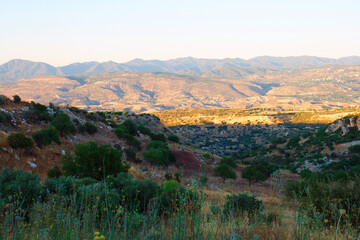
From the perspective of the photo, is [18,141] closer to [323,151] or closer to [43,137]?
[43,137]

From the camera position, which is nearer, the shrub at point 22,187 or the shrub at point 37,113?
the shrub at point 22,187

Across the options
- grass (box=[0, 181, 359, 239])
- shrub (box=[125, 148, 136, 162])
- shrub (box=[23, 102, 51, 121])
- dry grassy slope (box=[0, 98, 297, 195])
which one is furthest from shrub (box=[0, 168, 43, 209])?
shrub (box=[23, 102, 51, 121])

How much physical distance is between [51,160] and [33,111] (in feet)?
37.8

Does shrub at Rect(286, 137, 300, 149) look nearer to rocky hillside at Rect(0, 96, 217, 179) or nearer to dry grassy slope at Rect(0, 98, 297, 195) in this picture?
dry grassy slope at Rect(0, 98, 297, 195)

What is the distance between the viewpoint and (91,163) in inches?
576

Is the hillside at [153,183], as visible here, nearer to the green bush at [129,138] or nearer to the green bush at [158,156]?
the green bush at [129,138]

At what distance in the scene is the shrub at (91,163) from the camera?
46.5 ft

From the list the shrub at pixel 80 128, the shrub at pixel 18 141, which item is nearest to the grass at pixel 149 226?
the shrub at pixel 18 141

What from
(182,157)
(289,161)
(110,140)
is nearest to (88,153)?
(110,140)

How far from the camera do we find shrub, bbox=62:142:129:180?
46.5 feet

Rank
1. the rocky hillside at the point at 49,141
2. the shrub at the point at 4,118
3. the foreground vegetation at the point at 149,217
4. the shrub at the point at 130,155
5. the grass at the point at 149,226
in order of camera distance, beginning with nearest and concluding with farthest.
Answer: the grass at the point at 149,226, the foreground vegetation at the point at 149,217, the rocky hillside at the point at 49,141, the shrub at the point at 4,118, the shrub at the point at 130,155

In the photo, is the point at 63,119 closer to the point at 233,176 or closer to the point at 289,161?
the point at 233,176

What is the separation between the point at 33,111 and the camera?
2712cm

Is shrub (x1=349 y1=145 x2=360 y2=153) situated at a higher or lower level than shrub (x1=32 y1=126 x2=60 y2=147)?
lower
